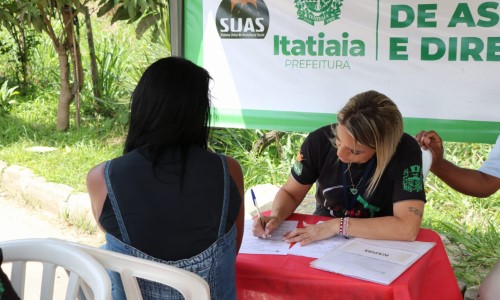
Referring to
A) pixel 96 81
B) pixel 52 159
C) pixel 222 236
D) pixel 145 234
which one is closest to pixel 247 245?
pixel 222 236

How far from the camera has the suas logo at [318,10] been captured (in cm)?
375

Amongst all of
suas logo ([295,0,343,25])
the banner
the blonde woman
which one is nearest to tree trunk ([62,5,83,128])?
the banner

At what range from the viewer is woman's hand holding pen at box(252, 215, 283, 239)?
2.30m

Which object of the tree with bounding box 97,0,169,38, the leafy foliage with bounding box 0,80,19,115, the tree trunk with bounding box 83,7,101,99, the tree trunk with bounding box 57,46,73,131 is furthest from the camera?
the leafy foliage with bounding box 0,80,19,115

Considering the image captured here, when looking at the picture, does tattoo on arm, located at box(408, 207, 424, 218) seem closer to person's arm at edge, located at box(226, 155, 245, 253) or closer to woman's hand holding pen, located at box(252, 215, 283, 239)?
woman's hand holding pen, located at box(252, 215, 283, 239)

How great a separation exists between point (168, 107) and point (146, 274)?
481mm

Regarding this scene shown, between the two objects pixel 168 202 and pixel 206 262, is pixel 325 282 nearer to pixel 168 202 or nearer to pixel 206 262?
pixel 206 262

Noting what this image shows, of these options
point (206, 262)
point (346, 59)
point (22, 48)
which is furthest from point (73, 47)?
point (206, 262)

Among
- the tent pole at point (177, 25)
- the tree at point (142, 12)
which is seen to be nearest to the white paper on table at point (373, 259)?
the tent pole at point (177, 25)

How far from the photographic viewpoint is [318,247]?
2.15 metres

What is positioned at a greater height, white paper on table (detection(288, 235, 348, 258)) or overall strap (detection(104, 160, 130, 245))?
overall strap (detection(104, 160, 130, 245))

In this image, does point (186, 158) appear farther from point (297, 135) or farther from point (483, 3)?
point (297, 135)

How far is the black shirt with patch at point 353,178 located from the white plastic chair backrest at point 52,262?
119cm

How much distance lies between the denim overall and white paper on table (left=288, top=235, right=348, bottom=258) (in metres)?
0.27
